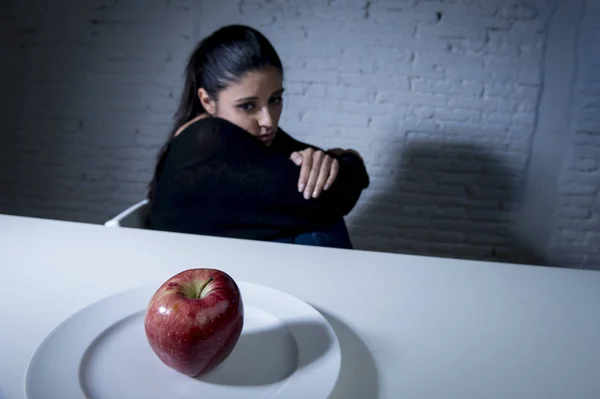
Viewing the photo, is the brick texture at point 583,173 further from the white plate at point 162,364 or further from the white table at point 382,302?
the white plate at point 162,364

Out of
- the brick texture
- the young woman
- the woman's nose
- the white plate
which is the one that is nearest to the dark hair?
the young woman

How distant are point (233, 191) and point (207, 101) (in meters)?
0.44

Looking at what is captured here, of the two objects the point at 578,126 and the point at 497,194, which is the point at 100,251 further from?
the point at 578,126

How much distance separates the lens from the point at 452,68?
86.7 inches

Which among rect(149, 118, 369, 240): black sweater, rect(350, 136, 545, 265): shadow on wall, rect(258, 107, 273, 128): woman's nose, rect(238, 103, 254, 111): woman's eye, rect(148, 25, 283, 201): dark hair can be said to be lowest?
rect(350, 136, 545, 265): shadow on wall

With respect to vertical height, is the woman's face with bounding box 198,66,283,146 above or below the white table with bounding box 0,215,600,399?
above

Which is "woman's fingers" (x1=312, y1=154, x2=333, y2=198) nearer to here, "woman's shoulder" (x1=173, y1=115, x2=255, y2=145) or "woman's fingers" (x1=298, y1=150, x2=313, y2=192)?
"woman's fingers" (x1=298, y1=150, x2=313, y2=192)

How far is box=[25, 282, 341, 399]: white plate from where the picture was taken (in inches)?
18.7

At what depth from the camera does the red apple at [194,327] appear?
491 millimetres

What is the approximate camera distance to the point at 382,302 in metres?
0.68

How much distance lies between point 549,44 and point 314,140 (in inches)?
43.9

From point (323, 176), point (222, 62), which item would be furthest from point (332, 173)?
point (222, 62)

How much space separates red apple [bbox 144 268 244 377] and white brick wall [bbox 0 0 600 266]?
73.0 inches

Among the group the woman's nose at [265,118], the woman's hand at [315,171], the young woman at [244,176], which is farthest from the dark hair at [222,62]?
the woman's hand at [315,171]
